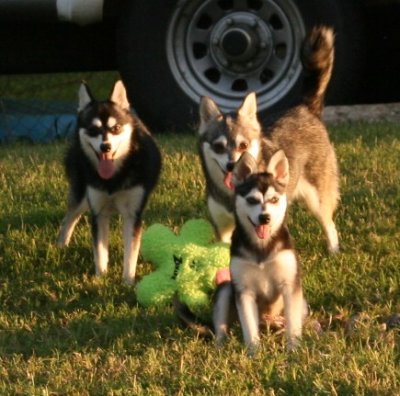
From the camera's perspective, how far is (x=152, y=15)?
9.45 m

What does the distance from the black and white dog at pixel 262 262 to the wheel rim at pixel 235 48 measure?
12.1 ft

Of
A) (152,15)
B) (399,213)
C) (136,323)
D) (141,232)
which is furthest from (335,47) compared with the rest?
(136,323)

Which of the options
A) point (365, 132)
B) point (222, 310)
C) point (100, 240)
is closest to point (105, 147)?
point (100, 240)

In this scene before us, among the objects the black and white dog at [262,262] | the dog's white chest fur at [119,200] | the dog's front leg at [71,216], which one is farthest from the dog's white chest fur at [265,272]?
the dog's front leg at [71,216]

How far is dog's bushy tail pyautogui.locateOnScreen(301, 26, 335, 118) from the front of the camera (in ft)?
24.3

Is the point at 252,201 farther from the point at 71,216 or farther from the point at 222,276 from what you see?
the point at 71,216

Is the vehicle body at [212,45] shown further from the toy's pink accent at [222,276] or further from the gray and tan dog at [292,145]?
the toy's pink accent at [222,276]

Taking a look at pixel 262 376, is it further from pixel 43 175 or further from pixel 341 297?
pixel 43 175

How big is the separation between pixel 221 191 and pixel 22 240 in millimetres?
1223

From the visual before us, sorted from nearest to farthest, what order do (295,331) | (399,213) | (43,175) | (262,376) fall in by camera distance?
(262,376)
(295,331)
(399,213)
(43,175)

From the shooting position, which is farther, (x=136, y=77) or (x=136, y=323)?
(x=136, y=77)

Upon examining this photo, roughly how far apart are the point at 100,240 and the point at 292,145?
1.21 meters

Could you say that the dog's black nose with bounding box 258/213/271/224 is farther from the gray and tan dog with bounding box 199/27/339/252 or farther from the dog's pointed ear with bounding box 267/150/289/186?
the gray and tan dog with bounding box 199/27/339/252

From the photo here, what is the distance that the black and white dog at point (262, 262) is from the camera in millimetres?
5523
